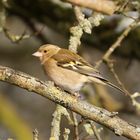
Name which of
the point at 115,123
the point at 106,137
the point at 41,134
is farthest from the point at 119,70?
the point at 115,123

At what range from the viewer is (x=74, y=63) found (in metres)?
4.49

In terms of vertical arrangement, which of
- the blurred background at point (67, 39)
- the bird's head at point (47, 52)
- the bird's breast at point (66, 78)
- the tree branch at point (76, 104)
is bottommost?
the tree branch at point (76, 104)

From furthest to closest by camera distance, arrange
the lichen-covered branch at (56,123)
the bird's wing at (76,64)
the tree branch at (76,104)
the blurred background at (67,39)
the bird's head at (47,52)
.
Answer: the blurred background at (67,39) → the bird's head at (47,52) → the bird's wing at (76,64) → the lichen-covered branch at (56,123) → the tree branch at (76,104)

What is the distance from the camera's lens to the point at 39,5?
6.62 meters

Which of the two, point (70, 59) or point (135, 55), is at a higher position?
point (135, 55)

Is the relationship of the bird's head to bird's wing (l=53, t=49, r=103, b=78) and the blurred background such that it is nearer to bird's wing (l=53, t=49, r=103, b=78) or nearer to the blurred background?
bird's wing (l=53, t=49, r=103, b=78)

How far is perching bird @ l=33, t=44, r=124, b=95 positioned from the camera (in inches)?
172

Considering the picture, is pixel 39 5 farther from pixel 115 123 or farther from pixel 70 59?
pixel 115 123

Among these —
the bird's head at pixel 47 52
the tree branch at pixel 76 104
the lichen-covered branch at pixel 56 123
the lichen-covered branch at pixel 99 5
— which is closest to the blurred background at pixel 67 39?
the bird's head at pixel 47 52

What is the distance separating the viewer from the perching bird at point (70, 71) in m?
4.36

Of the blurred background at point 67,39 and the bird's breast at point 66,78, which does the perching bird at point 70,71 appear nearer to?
the bird's breast at point 66,78

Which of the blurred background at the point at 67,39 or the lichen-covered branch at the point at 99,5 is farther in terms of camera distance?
the blurred background at the point at 67,39

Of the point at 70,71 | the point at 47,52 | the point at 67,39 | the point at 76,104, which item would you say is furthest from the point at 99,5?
the point at 67,39

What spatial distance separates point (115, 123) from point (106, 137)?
2.12 m
